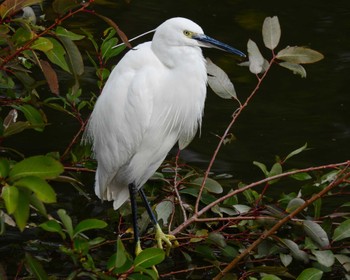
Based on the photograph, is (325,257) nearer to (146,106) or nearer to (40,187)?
(146,106)

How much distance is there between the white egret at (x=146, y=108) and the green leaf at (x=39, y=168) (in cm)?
123

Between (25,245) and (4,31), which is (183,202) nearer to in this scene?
(25,245)

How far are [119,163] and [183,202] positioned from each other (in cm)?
31

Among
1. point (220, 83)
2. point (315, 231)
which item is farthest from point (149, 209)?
point (315, 231)

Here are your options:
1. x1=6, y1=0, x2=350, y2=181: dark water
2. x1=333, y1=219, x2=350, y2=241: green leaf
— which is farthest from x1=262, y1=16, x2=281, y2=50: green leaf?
x1=6, y1=0, x2=350, y2=181: dark water

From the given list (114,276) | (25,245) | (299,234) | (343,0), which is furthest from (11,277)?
(343,0)

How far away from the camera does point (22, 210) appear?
1825mm

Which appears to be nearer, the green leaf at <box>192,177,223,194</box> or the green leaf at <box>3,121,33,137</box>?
the green leaf at <box>3,121,33,137</box>

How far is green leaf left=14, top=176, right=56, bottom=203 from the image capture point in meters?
1.80

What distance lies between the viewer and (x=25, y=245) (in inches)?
135

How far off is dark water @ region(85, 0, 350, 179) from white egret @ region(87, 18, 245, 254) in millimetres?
1021

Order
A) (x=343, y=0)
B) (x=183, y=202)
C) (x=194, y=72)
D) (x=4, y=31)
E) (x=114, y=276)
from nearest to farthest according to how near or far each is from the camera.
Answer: (x=4, y=31) < (x=114, y=276) < (x=194, y=72) < (x=183, y=202) < (x=343, y=0)

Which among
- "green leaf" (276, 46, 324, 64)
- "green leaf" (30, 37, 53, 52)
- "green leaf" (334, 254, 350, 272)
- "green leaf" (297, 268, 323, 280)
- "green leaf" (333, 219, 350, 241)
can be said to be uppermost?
"green leaf" (30, 37, 53, 52)

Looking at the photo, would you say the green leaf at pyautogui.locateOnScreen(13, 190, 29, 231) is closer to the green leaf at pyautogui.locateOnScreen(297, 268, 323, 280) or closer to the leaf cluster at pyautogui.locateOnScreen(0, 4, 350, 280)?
the leaf cluster at pyautogui.locateOnScreen(0, 4, 350, 280)
